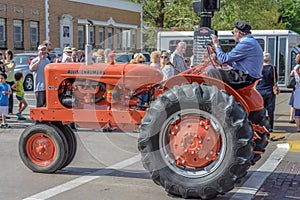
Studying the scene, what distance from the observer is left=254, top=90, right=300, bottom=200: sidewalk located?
6.21 m

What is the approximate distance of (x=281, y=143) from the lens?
9602 millimetres

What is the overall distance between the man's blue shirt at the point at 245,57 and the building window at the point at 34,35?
28365mm

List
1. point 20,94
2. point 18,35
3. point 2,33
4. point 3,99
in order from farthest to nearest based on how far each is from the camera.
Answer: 1. point 18,35
2. point 2,33
3. point 20,94
4. point 3,99

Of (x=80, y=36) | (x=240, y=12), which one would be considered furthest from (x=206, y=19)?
(x=80, y=36)

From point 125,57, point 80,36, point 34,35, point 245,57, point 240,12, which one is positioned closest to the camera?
point 245,57

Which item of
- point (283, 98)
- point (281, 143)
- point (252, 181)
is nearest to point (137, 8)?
point (283, 98)

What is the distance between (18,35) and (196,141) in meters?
28.0

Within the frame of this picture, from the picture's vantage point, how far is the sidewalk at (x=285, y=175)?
6.21m

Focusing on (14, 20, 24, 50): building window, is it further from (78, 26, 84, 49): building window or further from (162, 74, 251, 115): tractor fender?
(162, 74, 251, 115): tractor fender

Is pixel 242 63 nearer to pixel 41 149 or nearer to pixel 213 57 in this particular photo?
pixel 213 57

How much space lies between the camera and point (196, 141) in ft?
19.1

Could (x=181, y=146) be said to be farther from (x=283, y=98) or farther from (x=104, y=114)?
(x=283, y=98)

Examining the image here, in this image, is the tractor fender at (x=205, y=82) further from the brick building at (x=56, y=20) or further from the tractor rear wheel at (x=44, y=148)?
the brick building at (x=56, y=20)

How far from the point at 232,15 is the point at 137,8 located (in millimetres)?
14765
